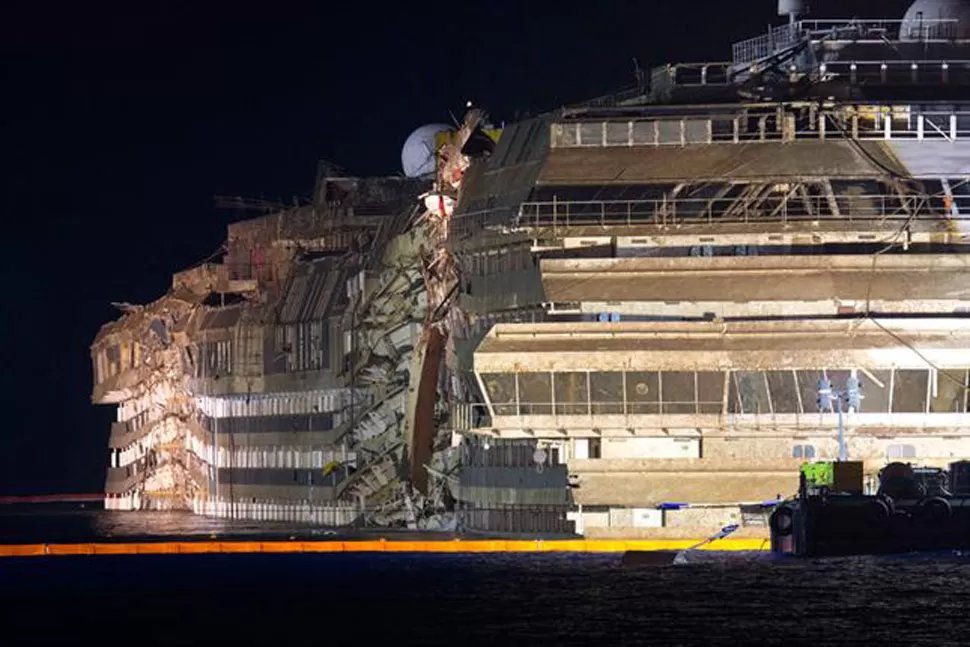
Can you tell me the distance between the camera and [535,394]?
154 m

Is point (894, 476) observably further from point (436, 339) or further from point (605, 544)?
point (436, 339)

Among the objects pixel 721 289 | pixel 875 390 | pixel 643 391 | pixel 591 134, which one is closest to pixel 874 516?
pixel 875 390

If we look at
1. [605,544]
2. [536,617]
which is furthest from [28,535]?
[536,617]

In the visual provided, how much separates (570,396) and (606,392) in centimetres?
161

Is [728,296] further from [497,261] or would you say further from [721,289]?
[497,261]

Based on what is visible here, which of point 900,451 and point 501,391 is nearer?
point 501,391

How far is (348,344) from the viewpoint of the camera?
18700 cm

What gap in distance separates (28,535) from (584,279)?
47.8 m

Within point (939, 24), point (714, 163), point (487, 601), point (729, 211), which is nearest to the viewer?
point (487, 601)

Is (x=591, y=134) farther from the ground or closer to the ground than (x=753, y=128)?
closer to the ground

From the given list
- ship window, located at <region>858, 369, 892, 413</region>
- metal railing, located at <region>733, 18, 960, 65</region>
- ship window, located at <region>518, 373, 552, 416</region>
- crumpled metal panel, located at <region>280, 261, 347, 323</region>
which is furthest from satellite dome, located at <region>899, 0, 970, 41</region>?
crumpled metal panel, located at <region>280, 261, 347, 323</region>

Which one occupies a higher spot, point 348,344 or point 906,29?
point 906,29

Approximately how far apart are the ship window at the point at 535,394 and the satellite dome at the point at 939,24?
2791 cm

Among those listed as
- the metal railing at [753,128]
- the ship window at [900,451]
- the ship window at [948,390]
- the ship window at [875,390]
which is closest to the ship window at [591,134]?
the metal railing at [753,128]
